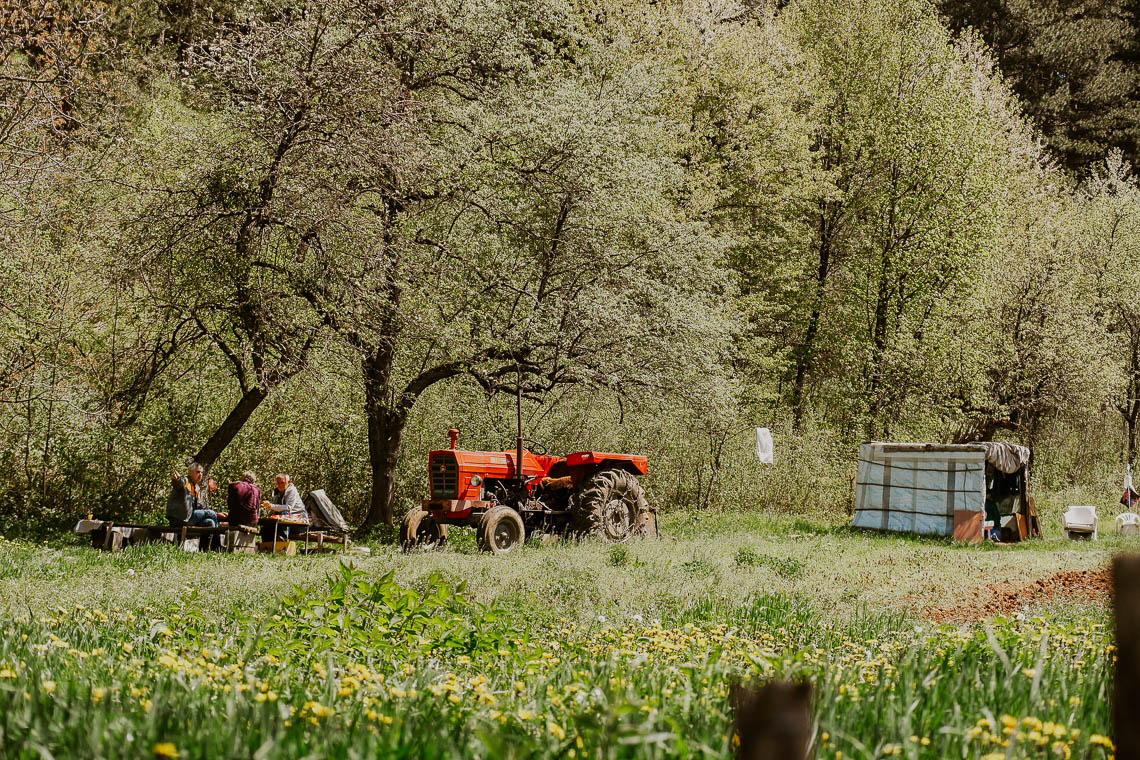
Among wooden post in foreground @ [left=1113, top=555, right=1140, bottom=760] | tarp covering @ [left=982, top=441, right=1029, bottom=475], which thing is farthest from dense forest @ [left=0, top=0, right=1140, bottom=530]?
wooden post in foreground @ [left=1113, top=555, right=1140, bottom=760]

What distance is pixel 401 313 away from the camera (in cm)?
1580

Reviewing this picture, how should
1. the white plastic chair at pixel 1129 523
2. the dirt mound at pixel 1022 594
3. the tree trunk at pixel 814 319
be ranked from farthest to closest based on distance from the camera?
the tree trunk at pixel 814 319, the white plastic chair at pixel 1129 523, the dirt mound at pixel 1022 594

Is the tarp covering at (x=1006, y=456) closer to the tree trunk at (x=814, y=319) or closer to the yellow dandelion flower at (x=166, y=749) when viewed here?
the tree trunk at (x=814, y=319)

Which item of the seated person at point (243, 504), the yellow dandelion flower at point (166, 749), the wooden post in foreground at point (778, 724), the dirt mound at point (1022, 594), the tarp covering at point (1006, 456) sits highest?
the tarp covering at point (1006, 456)

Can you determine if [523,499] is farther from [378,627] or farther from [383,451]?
[378,627]

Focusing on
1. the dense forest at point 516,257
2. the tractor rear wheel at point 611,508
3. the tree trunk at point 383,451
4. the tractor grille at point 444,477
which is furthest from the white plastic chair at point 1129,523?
the tree trunk at point 383,451

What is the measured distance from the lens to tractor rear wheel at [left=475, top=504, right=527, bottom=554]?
13828 mm

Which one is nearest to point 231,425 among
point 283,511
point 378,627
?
point 283,511

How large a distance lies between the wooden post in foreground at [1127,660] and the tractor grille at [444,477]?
13.1 metres

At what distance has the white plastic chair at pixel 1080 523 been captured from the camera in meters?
20.7

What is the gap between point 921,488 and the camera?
68.9ft

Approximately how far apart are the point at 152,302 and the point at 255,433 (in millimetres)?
3937

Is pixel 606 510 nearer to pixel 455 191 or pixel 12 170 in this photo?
pixel 455 191

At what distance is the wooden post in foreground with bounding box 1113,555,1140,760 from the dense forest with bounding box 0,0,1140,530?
1180 centimetres
